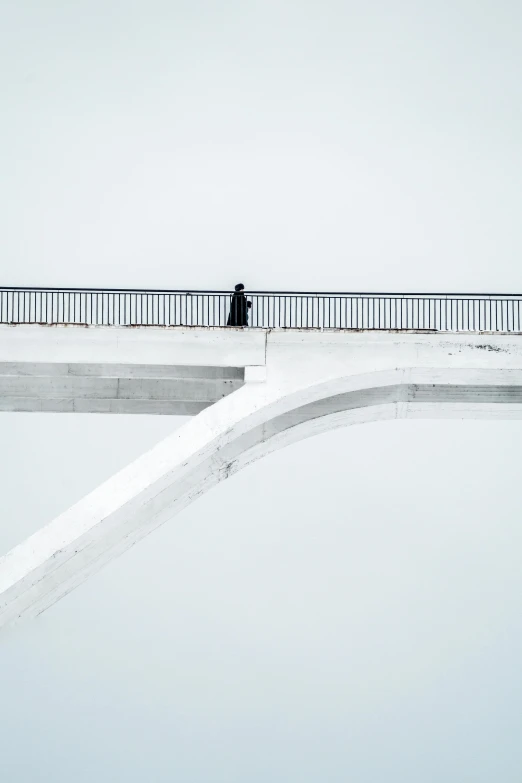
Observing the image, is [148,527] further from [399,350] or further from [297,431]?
[399,350]

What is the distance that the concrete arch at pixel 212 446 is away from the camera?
17094mm

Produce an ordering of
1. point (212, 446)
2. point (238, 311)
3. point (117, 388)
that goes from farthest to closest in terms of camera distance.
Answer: point (117, 388)
point (238, 311)
point (212, 446)

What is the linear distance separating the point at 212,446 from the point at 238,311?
287 centimetres

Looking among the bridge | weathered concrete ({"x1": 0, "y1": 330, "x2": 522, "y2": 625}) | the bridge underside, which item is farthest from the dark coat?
the bridge underside

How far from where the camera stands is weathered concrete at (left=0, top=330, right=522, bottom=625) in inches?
675

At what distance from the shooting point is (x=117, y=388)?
21.3 metres

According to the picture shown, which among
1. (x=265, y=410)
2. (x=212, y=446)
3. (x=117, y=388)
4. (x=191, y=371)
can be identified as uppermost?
(x=117, y=388)

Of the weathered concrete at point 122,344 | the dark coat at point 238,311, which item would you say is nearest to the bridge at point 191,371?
the weathered concrete at point 122,344

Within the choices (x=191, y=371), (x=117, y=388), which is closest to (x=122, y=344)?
(x=191, y=371)

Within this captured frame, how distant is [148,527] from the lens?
20.9 meters

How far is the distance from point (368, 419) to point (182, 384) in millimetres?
4340

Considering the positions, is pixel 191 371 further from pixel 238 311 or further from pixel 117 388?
pixel 117 388

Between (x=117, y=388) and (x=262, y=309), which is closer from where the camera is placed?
(x=262, y=309)

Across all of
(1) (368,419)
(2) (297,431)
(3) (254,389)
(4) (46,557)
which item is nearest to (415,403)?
(1) (368,419)
